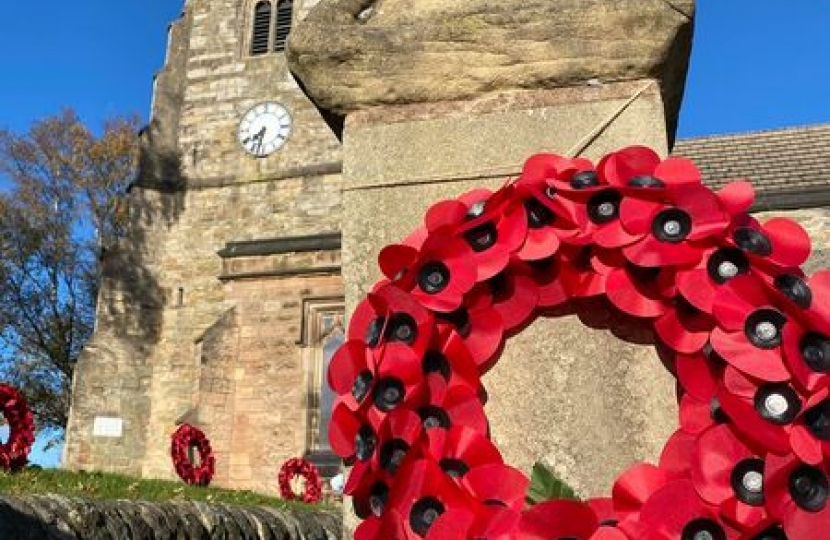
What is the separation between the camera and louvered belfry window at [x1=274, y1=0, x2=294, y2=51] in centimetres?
2469

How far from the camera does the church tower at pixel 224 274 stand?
59.3 ft

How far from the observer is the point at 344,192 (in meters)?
2.58

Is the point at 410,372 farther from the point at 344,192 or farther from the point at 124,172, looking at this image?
the point at 124,172

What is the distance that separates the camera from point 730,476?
1.77 metres

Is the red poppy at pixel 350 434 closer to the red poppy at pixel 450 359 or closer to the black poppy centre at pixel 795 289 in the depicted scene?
the red poppy at pixel 450 359

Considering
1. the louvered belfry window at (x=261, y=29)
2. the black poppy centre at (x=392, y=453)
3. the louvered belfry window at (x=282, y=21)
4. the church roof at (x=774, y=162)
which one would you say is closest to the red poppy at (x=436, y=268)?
the black poppy centre at (x=392, y=453)

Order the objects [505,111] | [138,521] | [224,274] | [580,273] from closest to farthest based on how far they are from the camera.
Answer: [580,273]
[505,111]
[138,521]
[224,274]

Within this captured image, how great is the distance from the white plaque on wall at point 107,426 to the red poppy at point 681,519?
2072 centimetres

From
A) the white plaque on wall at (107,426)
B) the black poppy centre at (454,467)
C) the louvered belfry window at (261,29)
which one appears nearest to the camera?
the black poppy centre at (454,467)

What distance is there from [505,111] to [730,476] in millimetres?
1215

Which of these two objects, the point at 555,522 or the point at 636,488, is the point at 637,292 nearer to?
the point at 636,488

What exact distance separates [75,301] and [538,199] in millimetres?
29236

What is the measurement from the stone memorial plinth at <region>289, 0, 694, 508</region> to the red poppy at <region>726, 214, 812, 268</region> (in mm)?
362

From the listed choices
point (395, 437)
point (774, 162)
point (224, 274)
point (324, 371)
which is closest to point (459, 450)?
point (395, 437)
